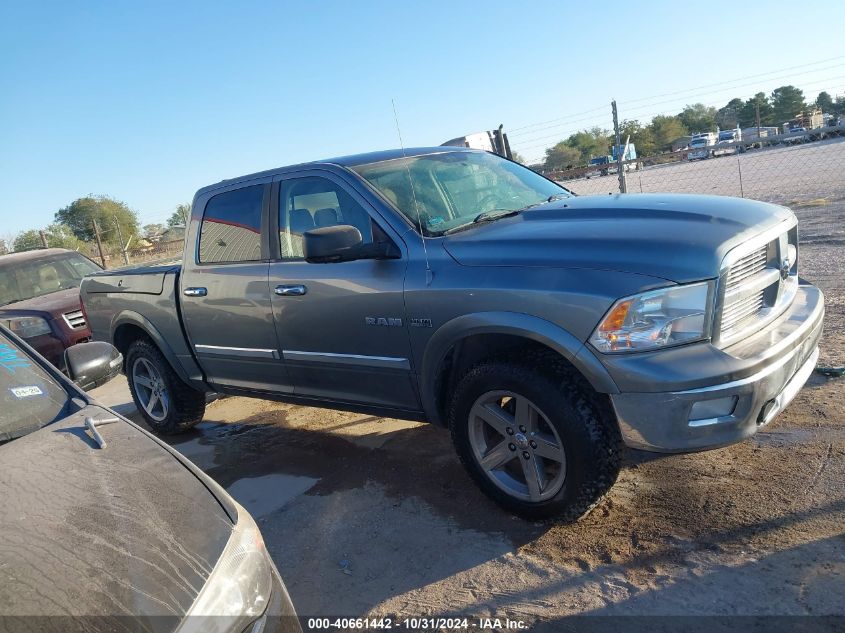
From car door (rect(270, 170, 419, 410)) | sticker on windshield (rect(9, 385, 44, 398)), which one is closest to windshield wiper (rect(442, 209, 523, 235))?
car door (rect(270, 170, 419, 410))

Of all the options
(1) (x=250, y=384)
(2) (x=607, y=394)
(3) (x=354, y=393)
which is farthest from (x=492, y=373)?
(1) (x=250, y=384)

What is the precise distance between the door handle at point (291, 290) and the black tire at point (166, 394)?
1.80m

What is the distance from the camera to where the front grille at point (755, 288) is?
2805 mm

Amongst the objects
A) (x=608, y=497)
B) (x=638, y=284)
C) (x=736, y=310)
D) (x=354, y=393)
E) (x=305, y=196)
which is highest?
(x=305, y=196)

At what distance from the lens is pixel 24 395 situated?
2.40m

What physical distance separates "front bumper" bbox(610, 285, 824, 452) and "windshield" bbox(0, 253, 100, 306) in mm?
8467

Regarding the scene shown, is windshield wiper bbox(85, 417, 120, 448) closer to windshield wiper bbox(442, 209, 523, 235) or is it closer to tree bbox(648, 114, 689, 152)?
windshield wiper bbox(442, 209, 523, 235)

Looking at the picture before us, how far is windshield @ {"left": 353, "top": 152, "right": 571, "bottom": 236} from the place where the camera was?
3.71m

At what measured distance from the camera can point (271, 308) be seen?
418 centimetres

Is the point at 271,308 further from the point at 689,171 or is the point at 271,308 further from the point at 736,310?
the point at 689,171

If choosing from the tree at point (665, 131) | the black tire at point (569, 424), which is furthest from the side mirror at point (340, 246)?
the tree at point (665, 131)

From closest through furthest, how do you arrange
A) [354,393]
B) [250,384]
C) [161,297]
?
[354,393] < [250,384] < [161,297]

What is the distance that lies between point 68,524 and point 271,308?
8.41 feet

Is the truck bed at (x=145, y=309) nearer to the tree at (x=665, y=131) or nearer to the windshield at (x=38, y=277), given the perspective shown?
the windshield at (x=38, y=277)
